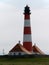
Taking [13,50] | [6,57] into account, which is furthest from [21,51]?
[6,57]

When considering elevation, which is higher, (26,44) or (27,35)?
(27,35)

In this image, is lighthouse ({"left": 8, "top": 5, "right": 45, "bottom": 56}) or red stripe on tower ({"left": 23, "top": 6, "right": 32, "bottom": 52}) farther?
red stripe on tower ({"left": 23, "top": 6, "right": 32, "bottom": 52})

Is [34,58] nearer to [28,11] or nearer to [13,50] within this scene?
[13,50]

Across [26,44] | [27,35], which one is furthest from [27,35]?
[26,44]

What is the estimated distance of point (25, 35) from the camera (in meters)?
55.1

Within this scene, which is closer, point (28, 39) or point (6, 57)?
point (6, 57)

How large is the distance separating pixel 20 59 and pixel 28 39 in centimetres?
893

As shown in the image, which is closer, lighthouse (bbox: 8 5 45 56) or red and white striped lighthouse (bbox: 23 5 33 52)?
lighthouse (bbox: 8 5 45 56)

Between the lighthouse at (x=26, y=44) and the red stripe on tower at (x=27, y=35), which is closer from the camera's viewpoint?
the lighthouse at (x=26, y=44)

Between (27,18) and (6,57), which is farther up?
(27,18)

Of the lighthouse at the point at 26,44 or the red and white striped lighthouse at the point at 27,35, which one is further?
the red and white striped lighthouse at the point at 27,35

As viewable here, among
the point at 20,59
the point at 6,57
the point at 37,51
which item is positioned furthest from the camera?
the point at 37,51

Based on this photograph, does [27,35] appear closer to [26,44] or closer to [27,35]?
[27,35]

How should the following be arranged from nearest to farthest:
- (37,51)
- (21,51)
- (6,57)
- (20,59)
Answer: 1. (20,59)
2. (6,57)
3. (21,51)
4. (37,51)
